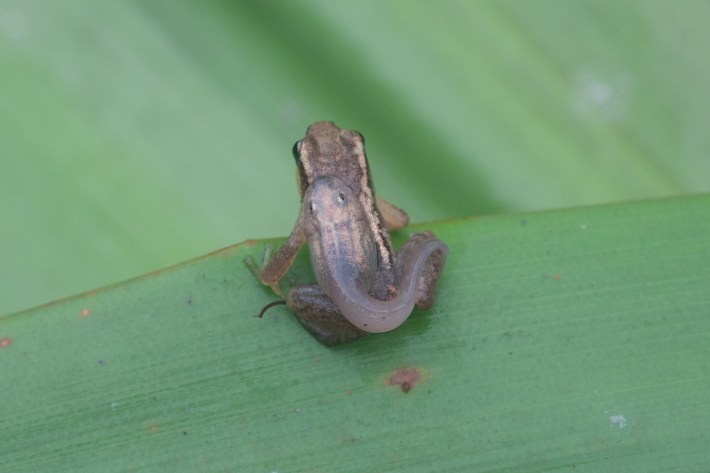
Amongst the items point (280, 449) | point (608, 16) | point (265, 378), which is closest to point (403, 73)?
point (608, 16)

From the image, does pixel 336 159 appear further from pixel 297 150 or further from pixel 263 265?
pixel 263 265

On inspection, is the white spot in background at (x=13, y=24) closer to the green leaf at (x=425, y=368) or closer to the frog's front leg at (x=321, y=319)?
the green leaf at (x=425, y=368)

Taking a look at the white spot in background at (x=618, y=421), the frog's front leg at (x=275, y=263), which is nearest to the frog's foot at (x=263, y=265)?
the frog's front leg at (x=275, y=263)

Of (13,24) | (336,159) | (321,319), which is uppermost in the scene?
(13,24)

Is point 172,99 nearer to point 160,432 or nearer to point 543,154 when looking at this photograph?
point 160,432

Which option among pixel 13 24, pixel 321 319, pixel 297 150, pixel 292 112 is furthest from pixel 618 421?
pixel 13 24

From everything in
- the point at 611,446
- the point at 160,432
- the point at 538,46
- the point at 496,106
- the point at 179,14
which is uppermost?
the point at 179,14
